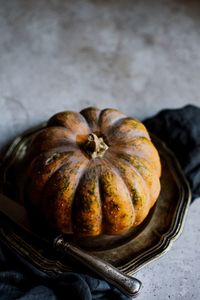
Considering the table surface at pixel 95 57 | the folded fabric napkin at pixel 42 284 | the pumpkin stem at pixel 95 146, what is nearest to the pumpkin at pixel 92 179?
the pumpkin stem at pixel 95 146

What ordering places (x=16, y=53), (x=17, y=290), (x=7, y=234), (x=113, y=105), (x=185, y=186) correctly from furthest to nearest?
(x=16, y=53) → (x=113, y=105) → (x=185, y=186) → (x=7, y=234) → (x=17, y=290)

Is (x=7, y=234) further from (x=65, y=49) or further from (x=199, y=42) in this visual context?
(x=199, y=42)

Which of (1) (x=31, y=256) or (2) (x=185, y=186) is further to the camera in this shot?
(2) (x=185, y=186)

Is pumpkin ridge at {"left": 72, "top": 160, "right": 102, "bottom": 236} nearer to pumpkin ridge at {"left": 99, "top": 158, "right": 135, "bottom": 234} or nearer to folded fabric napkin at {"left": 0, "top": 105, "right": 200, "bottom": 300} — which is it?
pumpkin ridge at {"left": 99, "top": 158, "right": 135, "bottom": 234}

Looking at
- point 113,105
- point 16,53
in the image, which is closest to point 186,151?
point 113,105

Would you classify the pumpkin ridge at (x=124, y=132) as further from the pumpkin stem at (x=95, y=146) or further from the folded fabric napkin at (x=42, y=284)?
the folded fabric napkin at (x=42, y=284)

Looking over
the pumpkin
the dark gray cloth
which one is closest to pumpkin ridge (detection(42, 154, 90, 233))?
the pumpkin

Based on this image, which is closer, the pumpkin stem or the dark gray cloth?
Result: the pumpkin stem
